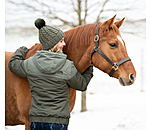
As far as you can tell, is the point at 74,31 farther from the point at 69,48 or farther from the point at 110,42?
the point at 110,42

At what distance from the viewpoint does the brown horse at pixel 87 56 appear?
6.76 feet

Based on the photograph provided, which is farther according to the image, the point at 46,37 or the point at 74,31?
the point at 74,31

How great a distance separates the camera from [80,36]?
7.30 ft

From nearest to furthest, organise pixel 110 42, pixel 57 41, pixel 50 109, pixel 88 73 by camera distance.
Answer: pixel 50 109, pixel 57 41, pixel 110 42, pixel 88 73

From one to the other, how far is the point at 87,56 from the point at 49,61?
65 centimetres

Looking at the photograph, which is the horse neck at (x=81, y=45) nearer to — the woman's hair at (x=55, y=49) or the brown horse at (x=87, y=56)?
the brown horse at (x=87, y=56)

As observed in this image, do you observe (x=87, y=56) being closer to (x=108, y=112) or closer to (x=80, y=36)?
(x=80, y=36)

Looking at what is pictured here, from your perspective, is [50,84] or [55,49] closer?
Result: [50,84]

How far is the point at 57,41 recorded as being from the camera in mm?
1946

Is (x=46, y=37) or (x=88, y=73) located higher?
(x=46, y=37)

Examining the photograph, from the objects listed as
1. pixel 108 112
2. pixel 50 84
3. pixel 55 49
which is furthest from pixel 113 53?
pixel 108 112

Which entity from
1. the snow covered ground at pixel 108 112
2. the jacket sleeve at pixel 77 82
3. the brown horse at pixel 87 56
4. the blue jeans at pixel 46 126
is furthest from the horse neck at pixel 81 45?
the snow covered ground at pixel 108 112

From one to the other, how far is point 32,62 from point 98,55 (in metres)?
0.87

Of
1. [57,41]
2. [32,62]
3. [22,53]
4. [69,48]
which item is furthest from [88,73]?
[22,53]
